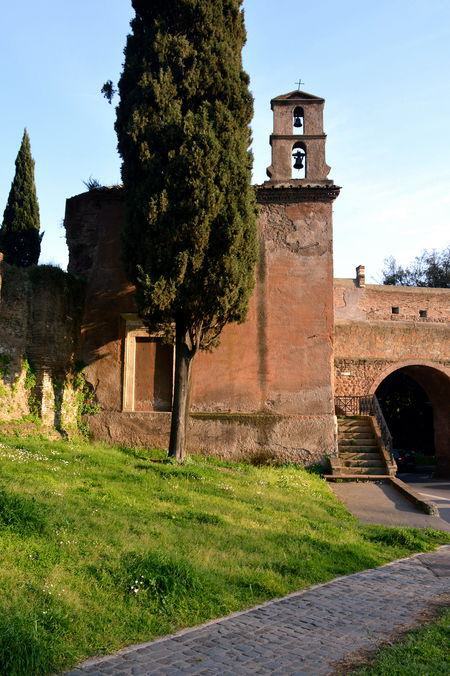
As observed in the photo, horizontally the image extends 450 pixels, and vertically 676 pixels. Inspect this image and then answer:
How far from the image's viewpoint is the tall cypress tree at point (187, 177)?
1142 centimetres

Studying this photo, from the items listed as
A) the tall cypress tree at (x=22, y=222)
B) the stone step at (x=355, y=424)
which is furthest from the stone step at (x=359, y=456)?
the tall cypress tree at (x=22, y=222)

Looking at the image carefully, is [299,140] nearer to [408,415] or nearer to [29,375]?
[29,375]

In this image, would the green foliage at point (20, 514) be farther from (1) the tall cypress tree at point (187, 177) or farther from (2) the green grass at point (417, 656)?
(1) the tall cypress tree at point (187, 177)

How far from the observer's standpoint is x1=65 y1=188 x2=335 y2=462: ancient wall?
13.9 metres

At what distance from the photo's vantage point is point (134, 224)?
11.8 m

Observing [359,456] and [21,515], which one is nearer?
[21,515]

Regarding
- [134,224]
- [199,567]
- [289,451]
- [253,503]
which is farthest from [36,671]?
[289,451]

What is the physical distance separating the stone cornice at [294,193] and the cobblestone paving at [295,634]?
33.9 ft

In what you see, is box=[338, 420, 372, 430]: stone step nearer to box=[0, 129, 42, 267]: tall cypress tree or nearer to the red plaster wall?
the red plaster wall

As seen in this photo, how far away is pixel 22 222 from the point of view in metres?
23.5

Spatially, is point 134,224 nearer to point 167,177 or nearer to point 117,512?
point 167,177

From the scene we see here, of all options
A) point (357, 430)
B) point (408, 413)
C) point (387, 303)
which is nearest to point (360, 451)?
point (357, 430)

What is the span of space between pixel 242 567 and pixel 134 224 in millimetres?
7626

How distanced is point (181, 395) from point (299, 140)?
785cm
